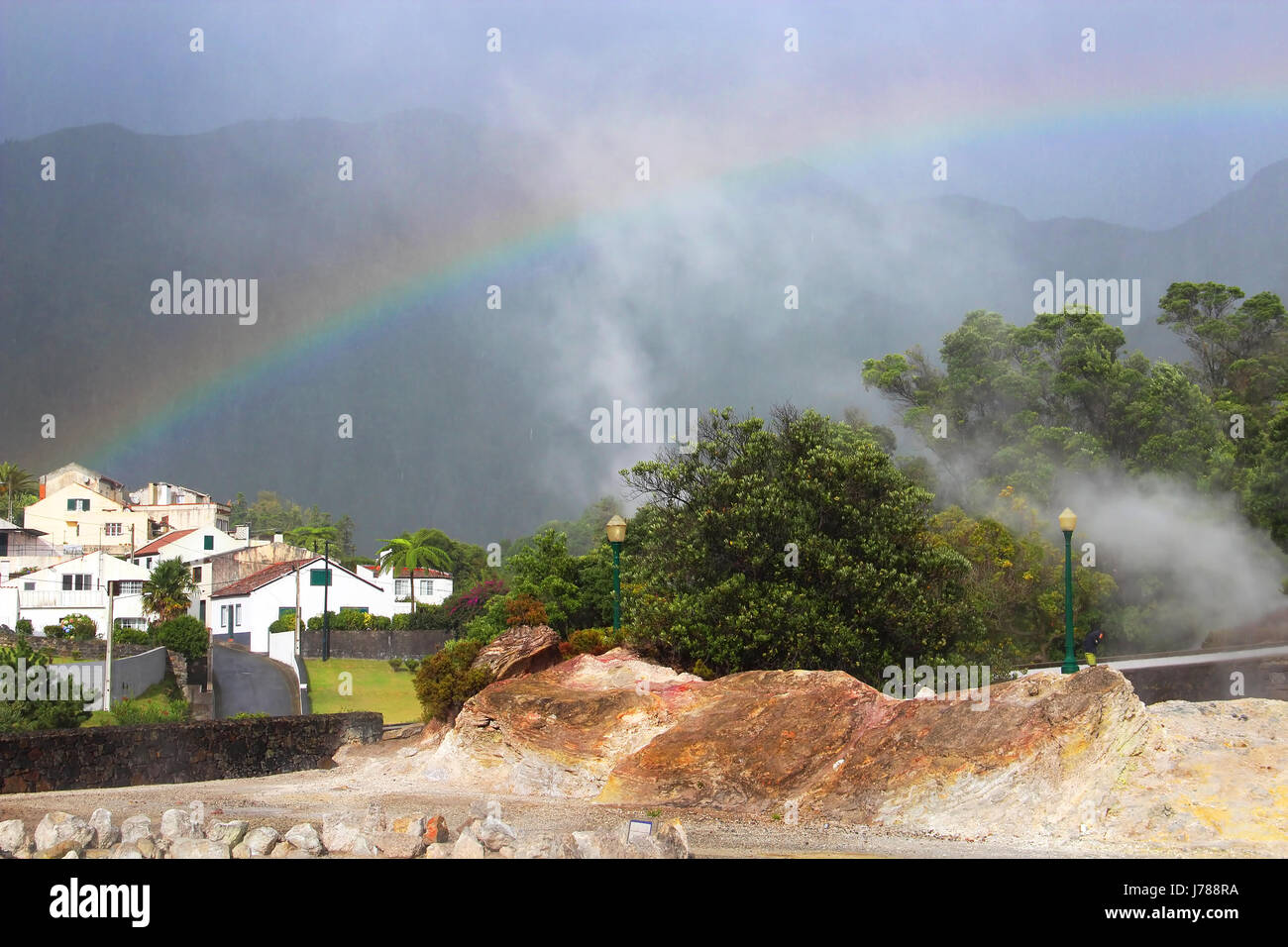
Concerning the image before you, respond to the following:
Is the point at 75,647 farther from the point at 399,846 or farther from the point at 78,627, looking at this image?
the point at 399,846

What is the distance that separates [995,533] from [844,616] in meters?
19.7

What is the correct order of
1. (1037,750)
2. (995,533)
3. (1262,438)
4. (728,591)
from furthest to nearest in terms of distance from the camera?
(1262,438)
(995,533)
(728,591)
(1037,750)

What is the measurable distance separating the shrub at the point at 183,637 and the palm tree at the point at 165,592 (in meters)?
7.18

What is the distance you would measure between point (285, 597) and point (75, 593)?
1250 centimetres

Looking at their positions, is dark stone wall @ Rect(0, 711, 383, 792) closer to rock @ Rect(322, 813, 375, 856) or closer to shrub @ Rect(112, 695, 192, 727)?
rock @ Rect(322, 813, 375, 856)

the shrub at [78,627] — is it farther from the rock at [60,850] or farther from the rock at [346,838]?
the rock at [346,838]

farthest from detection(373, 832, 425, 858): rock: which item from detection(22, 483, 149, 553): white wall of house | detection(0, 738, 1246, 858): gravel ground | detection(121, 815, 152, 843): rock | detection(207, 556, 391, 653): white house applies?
detection(22, 483, 149, 553): white wall of house

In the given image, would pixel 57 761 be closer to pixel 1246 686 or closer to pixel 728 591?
pixel 728 591

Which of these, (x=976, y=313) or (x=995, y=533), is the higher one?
(x=976, y=313)

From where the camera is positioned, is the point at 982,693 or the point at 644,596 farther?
the point at 644,596

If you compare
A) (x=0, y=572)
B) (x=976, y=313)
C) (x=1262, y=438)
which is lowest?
(x=0, y=572)

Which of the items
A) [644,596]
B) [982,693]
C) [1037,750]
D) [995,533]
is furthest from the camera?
[995,533]
